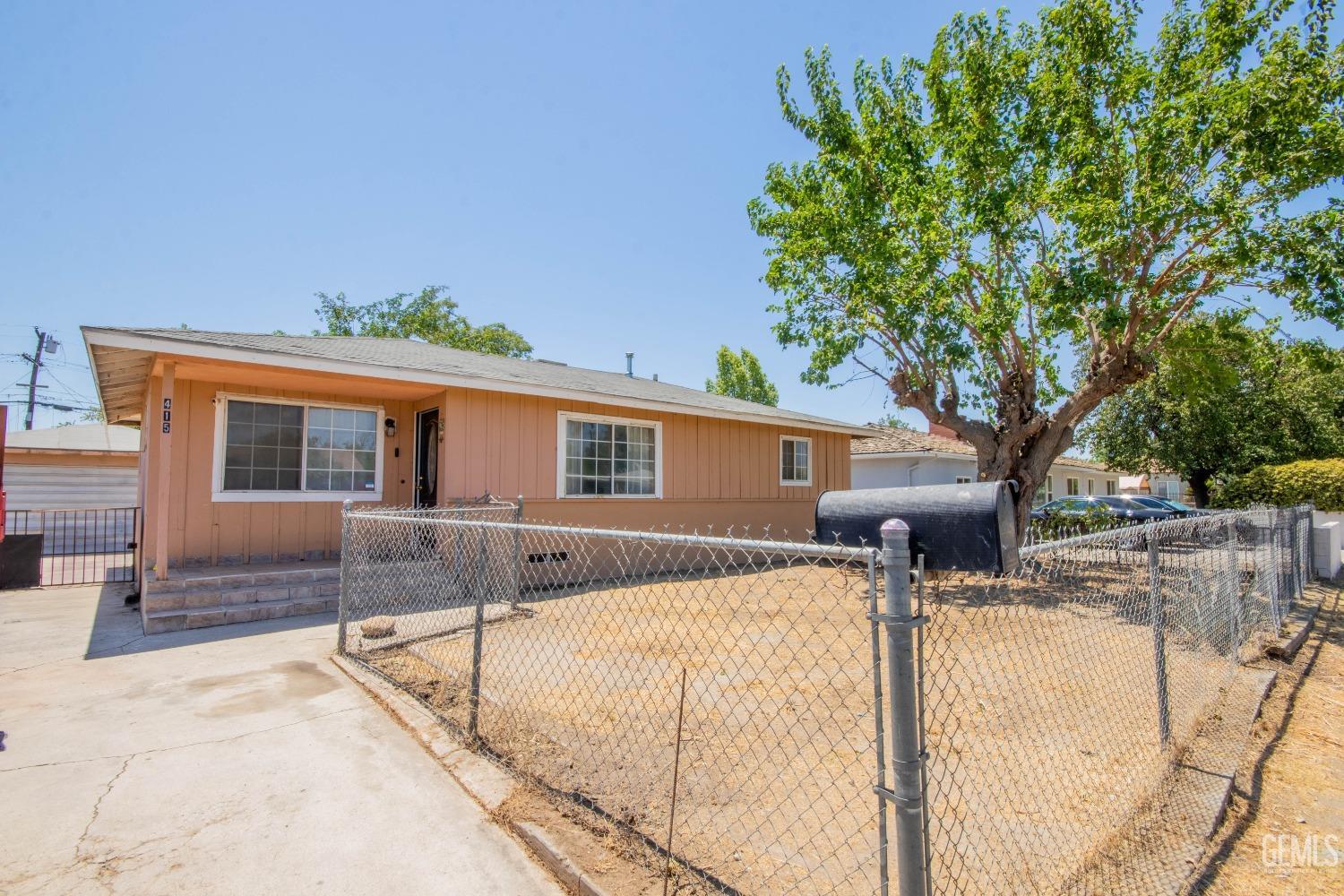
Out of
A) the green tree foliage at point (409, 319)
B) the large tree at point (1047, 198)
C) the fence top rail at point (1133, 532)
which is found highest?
the green tree foliage at point (409, 319)

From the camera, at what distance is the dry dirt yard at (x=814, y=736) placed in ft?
7.88

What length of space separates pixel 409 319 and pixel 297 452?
23013 millimetres

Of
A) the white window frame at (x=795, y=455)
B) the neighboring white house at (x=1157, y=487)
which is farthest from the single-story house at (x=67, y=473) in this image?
the neighboring white house at (x=1157, y=487)

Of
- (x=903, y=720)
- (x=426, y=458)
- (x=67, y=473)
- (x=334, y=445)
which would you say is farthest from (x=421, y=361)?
(x=67, y=473)

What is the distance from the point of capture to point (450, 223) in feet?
49.2

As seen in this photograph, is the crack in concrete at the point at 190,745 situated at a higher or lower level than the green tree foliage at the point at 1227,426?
lower

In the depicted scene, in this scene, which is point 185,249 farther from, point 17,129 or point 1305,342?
point 1305,342

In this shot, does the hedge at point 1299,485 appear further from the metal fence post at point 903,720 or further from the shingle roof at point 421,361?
the metal fence post at point 903,720

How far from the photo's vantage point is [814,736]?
3.60 metres

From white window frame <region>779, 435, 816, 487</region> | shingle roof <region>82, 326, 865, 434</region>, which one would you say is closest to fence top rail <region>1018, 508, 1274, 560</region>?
shingle roof <region>82, 326, 865, 434</region>

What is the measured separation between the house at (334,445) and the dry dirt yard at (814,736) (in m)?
3.47

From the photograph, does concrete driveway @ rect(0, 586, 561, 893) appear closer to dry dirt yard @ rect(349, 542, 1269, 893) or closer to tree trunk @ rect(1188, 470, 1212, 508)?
dry dirt yard @ rect(349, 542, 1269, 893)

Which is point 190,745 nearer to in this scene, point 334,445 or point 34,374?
point 334,445

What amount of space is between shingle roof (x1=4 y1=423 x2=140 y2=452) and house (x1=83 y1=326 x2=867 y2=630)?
7.20 meters
